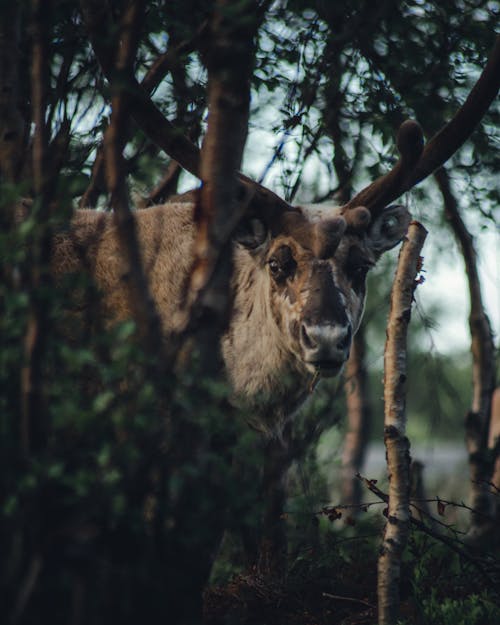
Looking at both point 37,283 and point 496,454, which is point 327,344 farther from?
point 496,454

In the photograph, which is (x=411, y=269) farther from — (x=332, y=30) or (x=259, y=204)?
(x=332, y=30)

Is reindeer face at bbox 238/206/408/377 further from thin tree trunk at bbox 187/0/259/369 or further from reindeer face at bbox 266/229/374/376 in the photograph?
thin tree trunk at bbox 187/0/259/369

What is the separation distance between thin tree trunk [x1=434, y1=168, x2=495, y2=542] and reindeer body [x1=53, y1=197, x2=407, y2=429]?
1.90 meters

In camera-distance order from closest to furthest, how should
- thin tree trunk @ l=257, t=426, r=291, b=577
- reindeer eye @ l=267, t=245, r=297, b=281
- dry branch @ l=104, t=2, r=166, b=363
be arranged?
dry branch @ l=104, t=2, r=166, b=363 < reindeer eye @ l=267, t=245, r=297, b=281 < thin tree trunk @ l=257, t=426, r=291, b=577

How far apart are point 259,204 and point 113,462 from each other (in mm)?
2457

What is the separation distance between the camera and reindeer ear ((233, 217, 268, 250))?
449 centimetres

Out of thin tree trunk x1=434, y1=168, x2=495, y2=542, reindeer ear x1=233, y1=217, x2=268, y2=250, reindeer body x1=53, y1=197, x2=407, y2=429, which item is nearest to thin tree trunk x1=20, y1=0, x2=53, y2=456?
reindeer body x1=53, y1=197, x2=407, y2=429

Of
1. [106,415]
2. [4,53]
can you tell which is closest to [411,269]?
[106,415]

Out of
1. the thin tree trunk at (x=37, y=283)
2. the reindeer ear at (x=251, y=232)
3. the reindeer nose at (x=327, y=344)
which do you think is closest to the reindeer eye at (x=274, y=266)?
the reindeer ear at (x=251, y=232)

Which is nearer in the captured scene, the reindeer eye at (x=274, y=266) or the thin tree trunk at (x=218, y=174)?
the thin tree trunk at (x=218, y=174)

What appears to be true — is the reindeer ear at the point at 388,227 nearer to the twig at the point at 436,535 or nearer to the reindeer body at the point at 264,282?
the reindeer body at the point at 264,282

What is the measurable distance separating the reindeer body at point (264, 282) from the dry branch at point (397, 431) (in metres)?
0.36

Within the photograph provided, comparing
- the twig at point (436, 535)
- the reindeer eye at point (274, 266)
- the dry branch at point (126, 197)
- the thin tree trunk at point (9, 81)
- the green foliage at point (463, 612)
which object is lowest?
the green foliage at point (463, 612)

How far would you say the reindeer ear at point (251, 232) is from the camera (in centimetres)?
449
